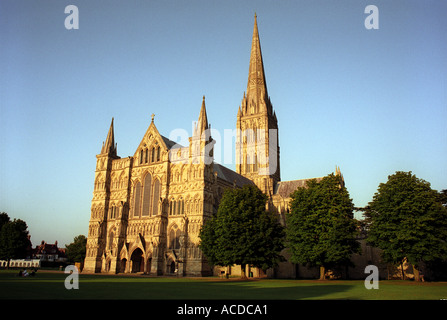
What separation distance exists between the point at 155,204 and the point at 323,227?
30.8 m

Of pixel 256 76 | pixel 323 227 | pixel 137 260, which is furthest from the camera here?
pixel 256 76

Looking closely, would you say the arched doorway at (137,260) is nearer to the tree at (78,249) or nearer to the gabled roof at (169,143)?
the gabled roof at (169,143)

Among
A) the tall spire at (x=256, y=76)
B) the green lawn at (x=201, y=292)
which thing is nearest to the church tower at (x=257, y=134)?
the tall spire at (x=256, y=76)

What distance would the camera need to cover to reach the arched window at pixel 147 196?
6237cm

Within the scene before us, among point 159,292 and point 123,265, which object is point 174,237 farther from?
point 159,292

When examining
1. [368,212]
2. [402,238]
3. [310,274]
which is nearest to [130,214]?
[310,274]

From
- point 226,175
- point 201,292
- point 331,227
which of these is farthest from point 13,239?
point 201,292

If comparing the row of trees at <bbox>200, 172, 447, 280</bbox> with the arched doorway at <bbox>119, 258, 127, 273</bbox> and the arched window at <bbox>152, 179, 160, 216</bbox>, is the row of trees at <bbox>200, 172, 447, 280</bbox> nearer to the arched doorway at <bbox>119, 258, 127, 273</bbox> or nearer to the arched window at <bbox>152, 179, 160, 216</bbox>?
the arched window at <bbox>152, 179, 160, 216</bbox>

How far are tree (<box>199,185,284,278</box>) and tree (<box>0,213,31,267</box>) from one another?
44.4 meters

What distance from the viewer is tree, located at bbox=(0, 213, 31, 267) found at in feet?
231

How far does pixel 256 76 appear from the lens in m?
102

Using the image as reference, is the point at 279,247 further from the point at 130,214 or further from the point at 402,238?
the point at 130,214

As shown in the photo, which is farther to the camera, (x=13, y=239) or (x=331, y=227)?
(x=13, y=239)
